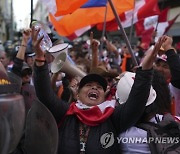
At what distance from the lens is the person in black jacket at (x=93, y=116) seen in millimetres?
2076

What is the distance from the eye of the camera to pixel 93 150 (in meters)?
2.07

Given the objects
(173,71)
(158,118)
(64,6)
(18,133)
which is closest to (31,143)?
(18,133)

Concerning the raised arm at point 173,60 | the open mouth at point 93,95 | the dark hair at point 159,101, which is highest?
the raised arm at point 173,60

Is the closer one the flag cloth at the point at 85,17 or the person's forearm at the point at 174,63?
the person's forearm at the point at 174,63

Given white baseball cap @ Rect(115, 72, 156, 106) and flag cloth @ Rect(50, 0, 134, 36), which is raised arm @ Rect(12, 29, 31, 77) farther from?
flag cloth @ Rect(50, 0, 134, 36)

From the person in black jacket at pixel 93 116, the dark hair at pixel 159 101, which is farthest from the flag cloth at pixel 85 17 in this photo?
the person in black jacket at pixel 93 116

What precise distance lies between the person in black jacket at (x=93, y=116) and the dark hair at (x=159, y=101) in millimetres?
102

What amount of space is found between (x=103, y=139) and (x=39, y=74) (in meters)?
0.54

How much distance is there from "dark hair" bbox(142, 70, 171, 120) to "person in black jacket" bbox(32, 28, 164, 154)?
0.33 ft

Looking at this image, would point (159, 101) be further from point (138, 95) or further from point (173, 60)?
point (173, 60)

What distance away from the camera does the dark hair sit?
7.16 feet

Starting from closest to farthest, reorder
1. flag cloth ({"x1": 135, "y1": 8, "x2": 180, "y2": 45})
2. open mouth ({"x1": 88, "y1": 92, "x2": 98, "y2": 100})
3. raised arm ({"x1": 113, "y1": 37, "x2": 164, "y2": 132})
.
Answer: raised arm ({"x1": 113, "y1": 37, "x2": 164, "y2": 132}) < open mouth ({"x1": 88, "y1": 92, "x2": 98, "y2": 100}) < flag cloth ({"x1": 135, "y1": 8, "x2": 180, "y2": 45})

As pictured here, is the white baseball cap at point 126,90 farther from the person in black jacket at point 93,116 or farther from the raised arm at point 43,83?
the raised arm at point 43,83

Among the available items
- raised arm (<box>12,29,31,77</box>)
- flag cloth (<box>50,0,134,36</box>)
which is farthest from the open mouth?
flag cloth (<box>50,0,134,36</box>)
